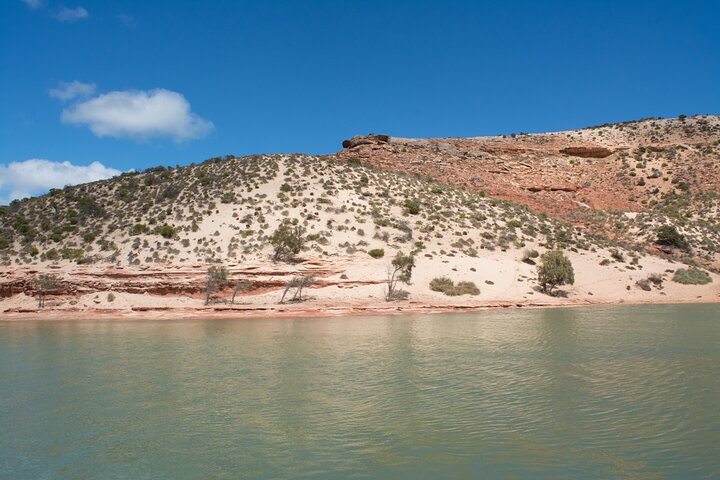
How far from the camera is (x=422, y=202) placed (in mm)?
45156

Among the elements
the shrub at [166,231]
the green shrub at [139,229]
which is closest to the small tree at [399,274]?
the shrub at [166,231]

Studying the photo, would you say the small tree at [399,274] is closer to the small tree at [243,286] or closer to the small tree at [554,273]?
the small tree at [554,273]

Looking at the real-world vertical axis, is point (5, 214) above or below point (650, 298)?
above

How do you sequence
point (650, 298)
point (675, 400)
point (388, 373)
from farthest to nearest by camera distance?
point (650, 298), point (388, 373), point (675, 400)

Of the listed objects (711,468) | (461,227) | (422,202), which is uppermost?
(422,202)

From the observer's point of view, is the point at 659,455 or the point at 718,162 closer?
the point at 659,455

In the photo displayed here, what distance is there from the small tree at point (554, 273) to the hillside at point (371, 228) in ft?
2.89

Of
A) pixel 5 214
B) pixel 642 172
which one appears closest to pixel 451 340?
pixel 5 214

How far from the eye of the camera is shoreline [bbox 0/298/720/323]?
86.9ft

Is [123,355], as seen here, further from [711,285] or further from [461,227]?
[711,285]

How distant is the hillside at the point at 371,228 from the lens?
1188 inches

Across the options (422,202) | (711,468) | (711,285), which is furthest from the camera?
(422,202)

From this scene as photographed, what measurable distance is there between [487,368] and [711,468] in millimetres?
6105

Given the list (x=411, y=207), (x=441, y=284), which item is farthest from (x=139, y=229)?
(x=441, y=284)
